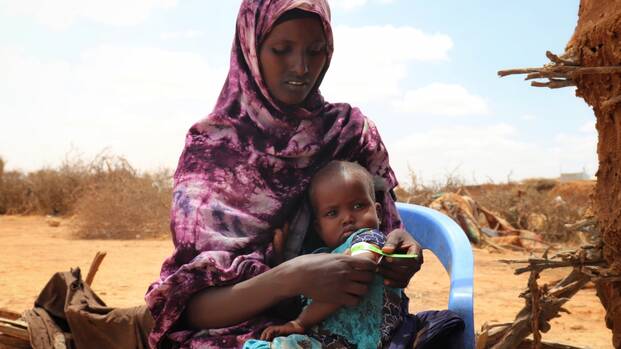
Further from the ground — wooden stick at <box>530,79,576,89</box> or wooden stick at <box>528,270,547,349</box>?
wooden stick at <box>530,79,576,89</box>

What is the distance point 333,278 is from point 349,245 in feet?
0.63

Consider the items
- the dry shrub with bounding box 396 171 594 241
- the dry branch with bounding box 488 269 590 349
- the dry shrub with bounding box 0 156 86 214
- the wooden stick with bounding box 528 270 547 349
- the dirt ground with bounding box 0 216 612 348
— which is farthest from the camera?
the dry shrub with bounding box 0 156 86 214

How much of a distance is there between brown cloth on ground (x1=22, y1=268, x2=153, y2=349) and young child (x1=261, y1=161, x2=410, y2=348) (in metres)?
1.13

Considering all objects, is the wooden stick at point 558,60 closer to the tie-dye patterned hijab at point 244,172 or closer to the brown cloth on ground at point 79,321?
the tie-dye patterned hijab at point 244,172

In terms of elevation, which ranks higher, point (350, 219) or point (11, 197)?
point (350, 219)

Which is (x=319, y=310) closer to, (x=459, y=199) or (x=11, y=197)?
(x=459, y=199)

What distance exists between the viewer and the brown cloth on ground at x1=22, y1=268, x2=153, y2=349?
2875mm

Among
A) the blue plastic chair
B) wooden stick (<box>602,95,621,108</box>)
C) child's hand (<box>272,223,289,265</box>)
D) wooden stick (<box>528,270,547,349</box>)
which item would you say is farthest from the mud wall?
child's hand (<box>272,223,289,265</box>)

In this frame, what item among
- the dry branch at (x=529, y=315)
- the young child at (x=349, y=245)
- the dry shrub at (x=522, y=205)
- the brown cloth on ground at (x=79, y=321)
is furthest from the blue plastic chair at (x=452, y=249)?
the dry shrub at (x=522, y=205)

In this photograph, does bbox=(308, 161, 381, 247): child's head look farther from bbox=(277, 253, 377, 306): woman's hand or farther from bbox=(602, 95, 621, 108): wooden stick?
bbox=(602, 95, 621, 108): wooden stick

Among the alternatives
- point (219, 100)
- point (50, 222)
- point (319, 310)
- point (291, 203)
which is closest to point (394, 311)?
point (319, 310)

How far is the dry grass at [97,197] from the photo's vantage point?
1214 cm

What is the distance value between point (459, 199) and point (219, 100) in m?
8.81

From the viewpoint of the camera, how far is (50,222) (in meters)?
14.8
